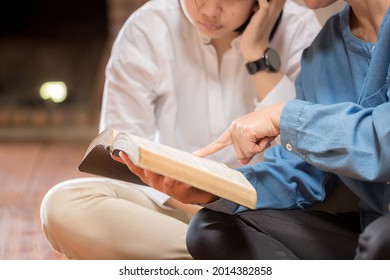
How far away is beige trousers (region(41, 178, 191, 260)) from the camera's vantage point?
1578 mm

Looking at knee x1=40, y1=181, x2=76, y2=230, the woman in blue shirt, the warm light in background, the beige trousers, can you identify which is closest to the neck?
the woman in blue shirt

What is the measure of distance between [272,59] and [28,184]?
144cm

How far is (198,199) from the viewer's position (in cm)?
129

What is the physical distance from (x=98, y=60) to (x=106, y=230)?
89.1 inches

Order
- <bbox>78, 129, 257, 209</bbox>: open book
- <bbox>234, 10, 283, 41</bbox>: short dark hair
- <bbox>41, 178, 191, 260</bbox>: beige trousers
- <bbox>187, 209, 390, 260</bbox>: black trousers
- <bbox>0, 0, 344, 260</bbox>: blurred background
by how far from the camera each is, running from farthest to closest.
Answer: <bbox>0, 0, 344, 260</bbox>: blurred background < <bbox>234, 10, 283, 41</bbox>: short dark hair < <bbox>41, 178, 191, 260</bbox>: beige trousers < <bbox>187, 209, 390, 260</bbox>: black trousers < <bbox>78, 129, 257, 209</bbox>: open book

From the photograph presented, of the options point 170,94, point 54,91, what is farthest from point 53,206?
point 54,91

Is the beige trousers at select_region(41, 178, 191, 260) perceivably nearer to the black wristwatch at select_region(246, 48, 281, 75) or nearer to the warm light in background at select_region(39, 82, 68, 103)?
the black wristwatch at select_region(246, 48, 281, 75)

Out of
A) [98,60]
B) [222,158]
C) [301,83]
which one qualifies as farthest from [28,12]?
[301,83]

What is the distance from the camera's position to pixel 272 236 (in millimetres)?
1312

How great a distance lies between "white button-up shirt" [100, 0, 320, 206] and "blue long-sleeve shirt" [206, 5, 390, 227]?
299 mm

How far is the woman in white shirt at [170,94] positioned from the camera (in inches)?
62.6

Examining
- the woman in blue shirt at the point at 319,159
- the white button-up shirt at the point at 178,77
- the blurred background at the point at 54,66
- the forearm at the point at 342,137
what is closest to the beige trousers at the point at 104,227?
the white button-up shirt at the point at 178,77

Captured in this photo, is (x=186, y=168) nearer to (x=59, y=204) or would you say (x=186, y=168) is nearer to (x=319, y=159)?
(x=319, y=159)

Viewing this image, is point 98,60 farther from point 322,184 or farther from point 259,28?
point 322,184
